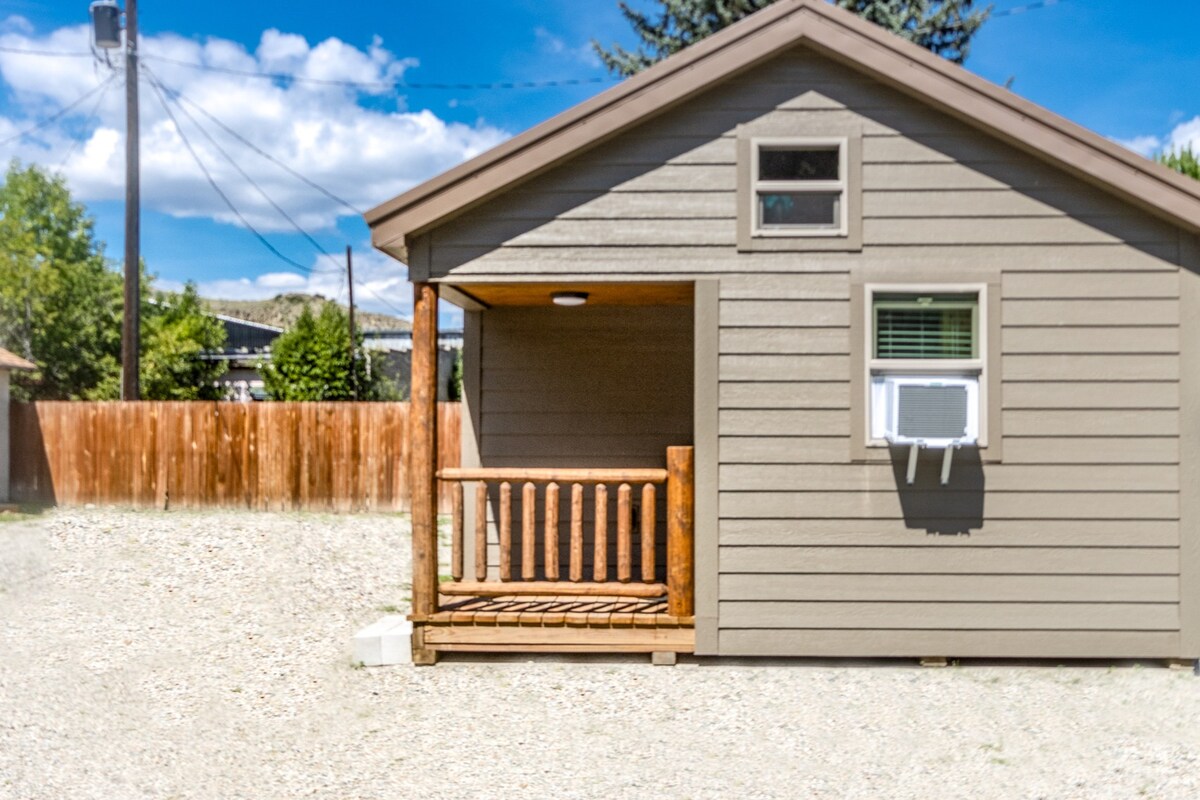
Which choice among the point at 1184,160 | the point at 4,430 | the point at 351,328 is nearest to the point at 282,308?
the point at 351,328

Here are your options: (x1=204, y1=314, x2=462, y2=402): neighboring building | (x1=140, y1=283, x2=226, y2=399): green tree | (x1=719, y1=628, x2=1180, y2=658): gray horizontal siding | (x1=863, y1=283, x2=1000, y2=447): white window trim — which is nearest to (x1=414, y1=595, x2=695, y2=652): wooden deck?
(x1=719, y1=628, x2=1180, y2=658): gray horizontal siding

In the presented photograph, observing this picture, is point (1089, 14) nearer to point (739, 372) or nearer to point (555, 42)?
point (555, 42)

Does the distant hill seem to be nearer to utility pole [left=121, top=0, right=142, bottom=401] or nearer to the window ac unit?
Answer: utility pole [left=121, top=0, right=142, bottom=401]

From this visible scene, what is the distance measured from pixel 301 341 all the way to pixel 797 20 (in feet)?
43.0

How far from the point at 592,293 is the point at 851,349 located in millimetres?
1760

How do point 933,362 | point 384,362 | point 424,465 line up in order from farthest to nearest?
point 384,362
point 424,465
point 933,362

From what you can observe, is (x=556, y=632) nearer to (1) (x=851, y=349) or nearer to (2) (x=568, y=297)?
(2) (x=568, y=297)

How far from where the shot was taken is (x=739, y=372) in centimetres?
575

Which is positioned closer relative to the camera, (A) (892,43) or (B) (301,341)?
(A) (892,43)

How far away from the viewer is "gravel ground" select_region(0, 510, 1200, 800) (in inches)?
159

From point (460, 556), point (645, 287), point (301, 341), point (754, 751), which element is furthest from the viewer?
point (301, 341)

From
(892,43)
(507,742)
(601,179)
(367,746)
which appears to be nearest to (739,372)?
(601,179)

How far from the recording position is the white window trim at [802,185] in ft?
18.9

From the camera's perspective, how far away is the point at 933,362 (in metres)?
5.68
